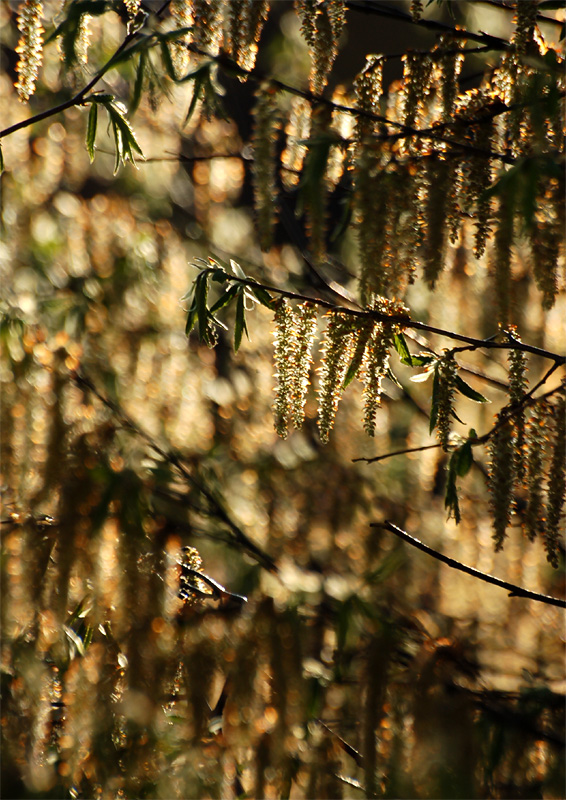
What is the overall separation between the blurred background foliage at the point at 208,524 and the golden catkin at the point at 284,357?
0.11 m

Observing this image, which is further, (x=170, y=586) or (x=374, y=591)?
(x=374, y=591)

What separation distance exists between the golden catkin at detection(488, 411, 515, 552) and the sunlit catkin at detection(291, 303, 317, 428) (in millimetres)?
279

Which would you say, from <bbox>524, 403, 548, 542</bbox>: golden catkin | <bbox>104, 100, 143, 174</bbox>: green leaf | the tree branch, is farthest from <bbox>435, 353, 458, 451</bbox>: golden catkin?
the tree branch

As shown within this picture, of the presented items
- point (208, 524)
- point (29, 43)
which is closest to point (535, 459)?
point (29, 43)

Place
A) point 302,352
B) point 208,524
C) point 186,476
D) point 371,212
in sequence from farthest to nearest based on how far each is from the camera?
point 208,524
point 186,476
point 302,352
point 371,212

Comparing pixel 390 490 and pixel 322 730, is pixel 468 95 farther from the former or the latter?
pixel 390 490

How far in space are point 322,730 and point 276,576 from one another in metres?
0.32

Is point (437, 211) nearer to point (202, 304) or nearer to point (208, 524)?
point (202, 304)

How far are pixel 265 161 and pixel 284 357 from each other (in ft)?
0.94

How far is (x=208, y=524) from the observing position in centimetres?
200

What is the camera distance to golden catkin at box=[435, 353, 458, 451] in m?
0.99

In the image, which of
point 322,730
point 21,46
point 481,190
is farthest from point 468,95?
point 322,730

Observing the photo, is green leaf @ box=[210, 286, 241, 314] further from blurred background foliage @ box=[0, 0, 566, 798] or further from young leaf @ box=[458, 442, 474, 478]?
young leaf @ box=[458, 442, 474, 478]

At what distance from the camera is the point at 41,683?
1.34m
